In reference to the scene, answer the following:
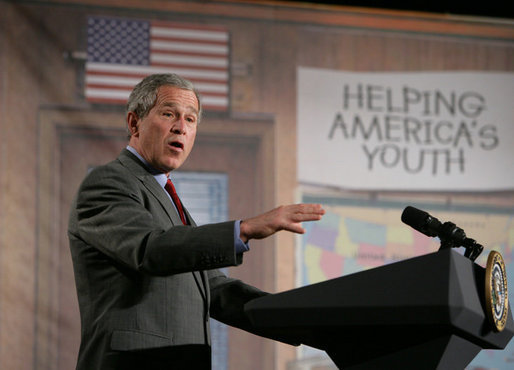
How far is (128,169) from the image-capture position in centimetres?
179

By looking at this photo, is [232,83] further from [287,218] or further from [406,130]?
[287,218]

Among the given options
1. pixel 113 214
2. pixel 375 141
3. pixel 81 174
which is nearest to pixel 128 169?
pixel 113 214

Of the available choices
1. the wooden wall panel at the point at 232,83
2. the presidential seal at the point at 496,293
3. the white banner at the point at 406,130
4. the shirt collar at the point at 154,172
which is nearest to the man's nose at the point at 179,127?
the shirt collar at the point at 154,172

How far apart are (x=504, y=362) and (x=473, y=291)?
12.2 ft

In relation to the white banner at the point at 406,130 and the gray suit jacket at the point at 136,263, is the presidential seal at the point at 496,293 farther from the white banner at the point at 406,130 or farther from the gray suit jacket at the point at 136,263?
the white banner at the point at 406,130

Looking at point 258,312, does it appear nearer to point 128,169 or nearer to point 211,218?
point 128,169

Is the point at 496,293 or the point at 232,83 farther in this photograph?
the point at 232,83

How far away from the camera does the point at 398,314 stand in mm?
1326

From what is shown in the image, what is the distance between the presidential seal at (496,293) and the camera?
55.1 inches

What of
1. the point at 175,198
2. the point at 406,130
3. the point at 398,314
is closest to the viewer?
the point at 398,314

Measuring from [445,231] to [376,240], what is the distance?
3.19 metres

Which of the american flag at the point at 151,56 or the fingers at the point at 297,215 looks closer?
the fingers at the point at 297,215

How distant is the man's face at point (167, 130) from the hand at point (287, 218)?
480mm

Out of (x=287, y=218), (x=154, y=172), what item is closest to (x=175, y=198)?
(x=154, y=172)
